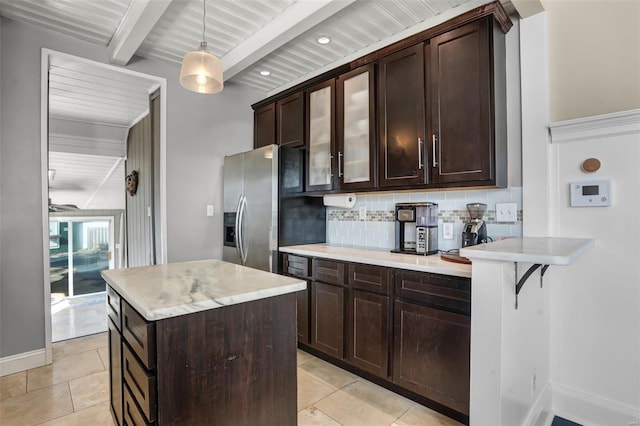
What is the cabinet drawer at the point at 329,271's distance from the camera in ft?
8.20

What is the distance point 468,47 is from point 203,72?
1637 millimetres

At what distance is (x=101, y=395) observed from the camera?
2248mm

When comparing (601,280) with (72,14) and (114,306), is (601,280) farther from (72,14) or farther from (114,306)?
(72,14)

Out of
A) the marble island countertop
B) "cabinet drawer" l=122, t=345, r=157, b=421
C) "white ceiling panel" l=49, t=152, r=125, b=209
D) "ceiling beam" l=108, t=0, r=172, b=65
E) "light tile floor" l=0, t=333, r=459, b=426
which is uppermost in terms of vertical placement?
"ceiling beam" l=108, t=0, r=172, b=65

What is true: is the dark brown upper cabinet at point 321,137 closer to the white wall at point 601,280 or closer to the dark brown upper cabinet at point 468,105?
the dark brown upper cabinet at point 468,105

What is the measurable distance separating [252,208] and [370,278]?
4.88ft

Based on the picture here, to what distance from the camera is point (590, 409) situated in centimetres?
192

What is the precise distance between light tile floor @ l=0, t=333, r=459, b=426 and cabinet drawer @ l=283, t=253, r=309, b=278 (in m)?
0.72

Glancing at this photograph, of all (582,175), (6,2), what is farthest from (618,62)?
(6,2)

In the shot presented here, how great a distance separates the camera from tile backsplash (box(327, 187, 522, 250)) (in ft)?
7.45

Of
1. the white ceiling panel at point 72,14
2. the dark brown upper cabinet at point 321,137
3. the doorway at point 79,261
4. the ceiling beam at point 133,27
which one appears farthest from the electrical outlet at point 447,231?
the doorway at point 79,261

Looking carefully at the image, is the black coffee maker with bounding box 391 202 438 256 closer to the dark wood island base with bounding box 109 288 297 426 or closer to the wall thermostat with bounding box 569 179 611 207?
the wall thermostat with bounding box 569 179 611 207

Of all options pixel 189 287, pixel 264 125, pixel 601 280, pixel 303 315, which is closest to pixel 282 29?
pixel 264 125

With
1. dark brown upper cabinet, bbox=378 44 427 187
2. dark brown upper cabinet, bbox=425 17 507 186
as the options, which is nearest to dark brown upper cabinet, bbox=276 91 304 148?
dark brown upper cabinet, bbox=378 44 427 187
